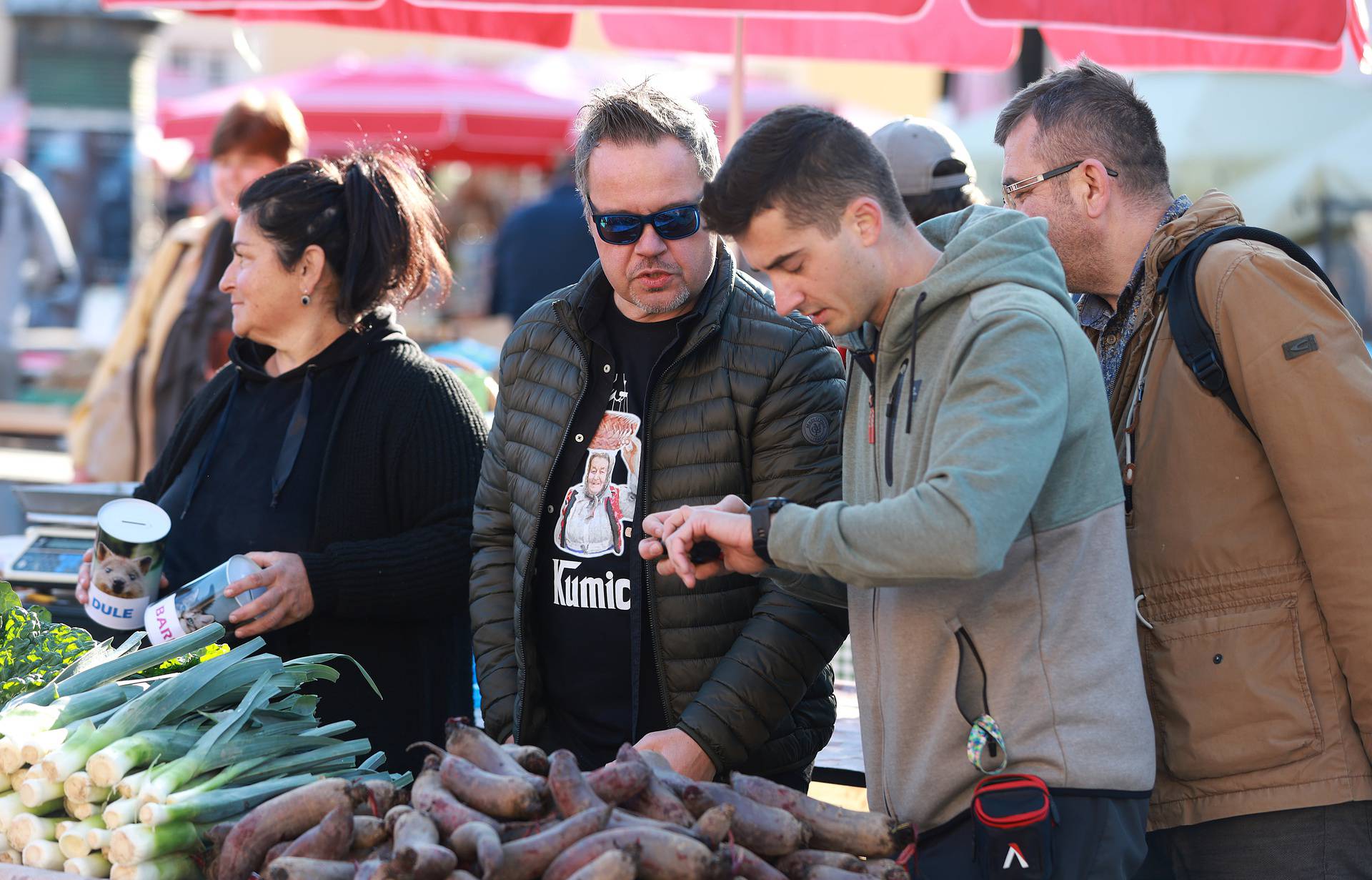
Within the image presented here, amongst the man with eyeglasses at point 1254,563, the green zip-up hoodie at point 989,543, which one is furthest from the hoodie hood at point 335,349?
the man with eyeglasses at point 1254,563

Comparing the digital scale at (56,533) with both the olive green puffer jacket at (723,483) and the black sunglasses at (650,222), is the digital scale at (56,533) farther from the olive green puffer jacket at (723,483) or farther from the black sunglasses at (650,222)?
the black sunglasses at (650,222)

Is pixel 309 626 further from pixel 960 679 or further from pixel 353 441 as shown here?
pixel 960 679

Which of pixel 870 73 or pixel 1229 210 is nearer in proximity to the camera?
pixel 1229 210

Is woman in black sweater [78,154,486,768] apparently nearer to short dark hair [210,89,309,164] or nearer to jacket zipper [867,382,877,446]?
jacket zipper [867,382,877,446]

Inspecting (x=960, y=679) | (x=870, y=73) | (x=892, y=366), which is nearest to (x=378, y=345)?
(x=892, y=366)

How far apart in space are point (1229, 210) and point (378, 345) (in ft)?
6.26

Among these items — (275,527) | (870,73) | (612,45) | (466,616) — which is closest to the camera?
(275,527)

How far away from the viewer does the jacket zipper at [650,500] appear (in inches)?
102

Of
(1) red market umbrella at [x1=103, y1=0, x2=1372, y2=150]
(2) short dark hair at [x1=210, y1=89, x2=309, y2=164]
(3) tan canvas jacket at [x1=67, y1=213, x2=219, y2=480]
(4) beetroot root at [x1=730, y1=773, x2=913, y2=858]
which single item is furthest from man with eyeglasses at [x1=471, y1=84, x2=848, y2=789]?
(3) tan canvas jacket at [x1=67, y1=213, x2=219, y2=480]

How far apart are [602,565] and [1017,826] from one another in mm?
1010

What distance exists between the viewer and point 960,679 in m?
1.99

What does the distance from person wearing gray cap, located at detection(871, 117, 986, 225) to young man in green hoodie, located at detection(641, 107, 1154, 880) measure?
1466mm

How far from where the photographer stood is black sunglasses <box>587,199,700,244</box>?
2572 millimetres

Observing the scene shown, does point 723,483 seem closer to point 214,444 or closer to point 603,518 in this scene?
point 603,518
